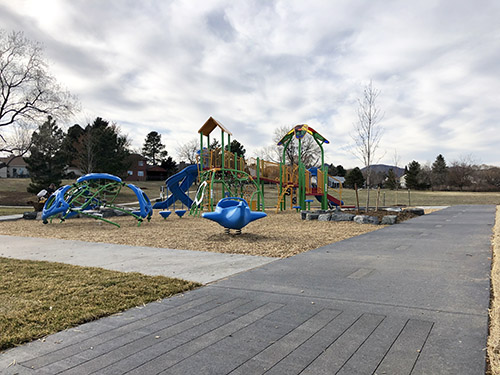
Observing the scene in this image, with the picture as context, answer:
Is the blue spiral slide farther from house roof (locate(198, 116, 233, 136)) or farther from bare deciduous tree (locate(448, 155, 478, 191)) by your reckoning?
bare deciduous tree (locate(448, 155, 478, 191))

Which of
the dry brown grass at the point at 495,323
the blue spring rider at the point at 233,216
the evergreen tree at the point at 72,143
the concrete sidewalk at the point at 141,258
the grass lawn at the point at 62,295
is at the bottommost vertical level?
the concrete sidewalk at the point at 141,258

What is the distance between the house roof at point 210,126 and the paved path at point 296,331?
15404mm

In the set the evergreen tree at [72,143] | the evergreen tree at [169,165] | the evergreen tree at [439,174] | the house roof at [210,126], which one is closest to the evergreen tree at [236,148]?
the evergreen tree at [169,165]

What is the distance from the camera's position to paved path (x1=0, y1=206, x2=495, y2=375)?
285cm

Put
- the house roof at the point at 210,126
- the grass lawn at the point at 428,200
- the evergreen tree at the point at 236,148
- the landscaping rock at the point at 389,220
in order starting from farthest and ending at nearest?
the evergreen tree at the point at 236,148, the grass lawn at the point at 428,200, the house roof at the point at 210,126, the landscaping rock at the point at 389,220

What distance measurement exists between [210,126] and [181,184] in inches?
174

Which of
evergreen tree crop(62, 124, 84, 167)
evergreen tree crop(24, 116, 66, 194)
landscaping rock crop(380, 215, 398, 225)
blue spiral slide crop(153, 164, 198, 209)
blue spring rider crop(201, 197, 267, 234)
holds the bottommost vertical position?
landscaping rock crop(380, 215, 398, 225)

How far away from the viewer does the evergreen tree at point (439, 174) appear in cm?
7312

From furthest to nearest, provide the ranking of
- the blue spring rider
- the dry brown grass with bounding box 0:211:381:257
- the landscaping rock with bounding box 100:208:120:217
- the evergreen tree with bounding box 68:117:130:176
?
the evergreen tree with bounding box 68:117:130:176, the landscaping rock with bounding box 100:208:120:217, the blue spring rider, the dry brown grass with bounding box 0:211:381:257

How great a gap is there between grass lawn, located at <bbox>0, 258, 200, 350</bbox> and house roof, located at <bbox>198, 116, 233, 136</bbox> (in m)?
14.9

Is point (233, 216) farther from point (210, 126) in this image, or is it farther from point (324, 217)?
point (210, 126)

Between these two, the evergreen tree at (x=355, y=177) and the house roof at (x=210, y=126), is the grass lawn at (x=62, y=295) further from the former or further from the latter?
the evergreen tree at (x=355, y=177)

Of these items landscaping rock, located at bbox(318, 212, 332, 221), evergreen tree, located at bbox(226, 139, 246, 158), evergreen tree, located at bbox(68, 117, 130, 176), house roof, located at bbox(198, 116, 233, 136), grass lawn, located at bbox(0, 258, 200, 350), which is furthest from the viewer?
evergreen tree, located at bbox(226, 139, 246, 158)

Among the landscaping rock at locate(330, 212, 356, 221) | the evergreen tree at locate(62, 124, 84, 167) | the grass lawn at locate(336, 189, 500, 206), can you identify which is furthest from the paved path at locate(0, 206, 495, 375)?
the evergreen tree at locate(62, 124, 84, 167)
